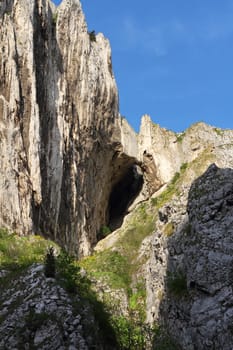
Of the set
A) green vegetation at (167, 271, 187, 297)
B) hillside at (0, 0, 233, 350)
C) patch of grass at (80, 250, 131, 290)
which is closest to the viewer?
hillside at (0, 0, 233, 350)

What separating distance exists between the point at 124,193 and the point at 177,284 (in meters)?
25.3

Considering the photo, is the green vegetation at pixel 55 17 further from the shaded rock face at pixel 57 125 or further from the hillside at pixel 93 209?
the hillside at pixel 93 209

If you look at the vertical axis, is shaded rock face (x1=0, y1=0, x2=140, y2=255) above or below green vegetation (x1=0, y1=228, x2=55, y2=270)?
above

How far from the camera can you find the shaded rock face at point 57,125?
29750mm

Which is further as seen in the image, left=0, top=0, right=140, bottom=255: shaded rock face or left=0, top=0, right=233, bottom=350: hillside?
left=0, top=0, right=140, bottom=255: shaded rock face

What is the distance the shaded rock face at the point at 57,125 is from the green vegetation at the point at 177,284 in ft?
28.7

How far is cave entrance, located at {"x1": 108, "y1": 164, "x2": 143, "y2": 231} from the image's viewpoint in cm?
4719

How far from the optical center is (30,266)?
22938 mm

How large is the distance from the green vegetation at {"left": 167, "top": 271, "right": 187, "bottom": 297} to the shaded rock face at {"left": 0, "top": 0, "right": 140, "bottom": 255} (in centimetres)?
873

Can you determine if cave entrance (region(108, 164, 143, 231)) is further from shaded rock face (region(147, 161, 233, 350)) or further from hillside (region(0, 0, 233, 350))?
shaded rock face (region(147, 161, 233, 350))

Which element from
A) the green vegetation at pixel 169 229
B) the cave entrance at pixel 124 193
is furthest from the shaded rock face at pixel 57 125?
the green vegetation at pixel 169 229

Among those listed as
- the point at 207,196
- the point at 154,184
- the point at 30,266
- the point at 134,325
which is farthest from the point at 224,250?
the point at 154,184

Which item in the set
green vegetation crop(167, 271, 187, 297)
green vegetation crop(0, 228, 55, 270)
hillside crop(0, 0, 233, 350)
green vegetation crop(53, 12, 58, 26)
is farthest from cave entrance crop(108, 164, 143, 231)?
green vegetation crop(167, 271, 187, 297)

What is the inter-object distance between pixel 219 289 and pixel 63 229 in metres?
15.4
